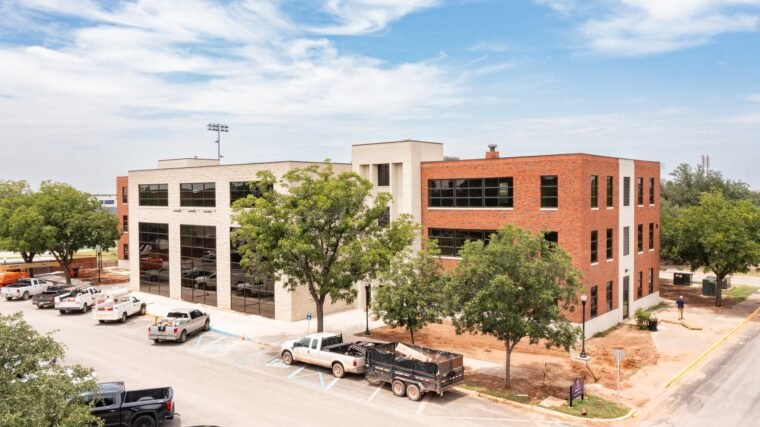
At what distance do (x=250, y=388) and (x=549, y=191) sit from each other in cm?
2071

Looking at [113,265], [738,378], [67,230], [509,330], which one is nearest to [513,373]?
[509,330]

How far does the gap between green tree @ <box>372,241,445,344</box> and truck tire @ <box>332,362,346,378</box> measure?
339 centimetres

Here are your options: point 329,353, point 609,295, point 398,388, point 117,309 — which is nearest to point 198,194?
point 117,309

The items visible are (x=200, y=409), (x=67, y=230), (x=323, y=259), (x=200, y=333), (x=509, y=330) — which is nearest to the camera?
(x=200, y=409)

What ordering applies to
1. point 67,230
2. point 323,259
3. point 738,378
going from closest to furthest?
point 738,378 → point 323,259 → point 67,230

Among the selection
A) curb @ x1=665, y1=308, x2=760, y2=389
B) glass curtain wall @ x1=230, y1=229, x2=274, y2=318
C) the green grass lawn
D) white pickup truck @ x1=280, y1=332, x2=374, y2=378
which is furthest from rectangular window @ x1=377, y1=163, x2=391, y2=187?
the green grass lawn

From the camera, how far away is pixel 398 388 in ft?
78.2

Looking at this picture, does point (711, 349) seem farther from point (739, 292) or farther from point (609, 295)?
point (739, 292)

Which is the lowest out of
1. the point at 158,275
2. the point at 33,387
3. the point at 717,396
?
the point at 717,396

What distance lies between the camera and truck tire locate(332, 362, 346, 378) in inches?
1043

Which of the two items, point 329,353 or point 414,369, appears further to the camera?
point 329,353

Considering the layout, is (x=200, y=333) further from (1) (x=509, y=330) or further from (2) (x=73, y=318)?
(1) (x=509, y=330)

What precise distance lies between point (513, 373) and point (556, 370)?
2323mm

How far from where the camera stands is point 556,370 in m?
28.1
